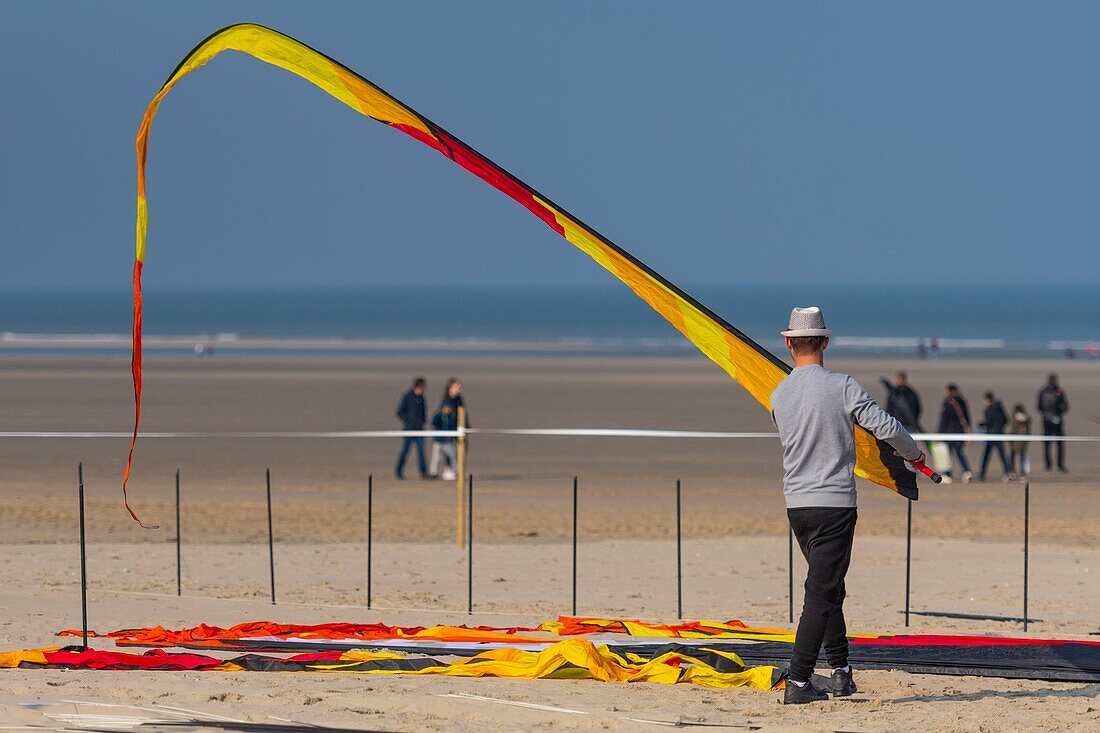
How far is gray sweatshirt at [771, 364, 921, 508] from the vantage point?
566 cm

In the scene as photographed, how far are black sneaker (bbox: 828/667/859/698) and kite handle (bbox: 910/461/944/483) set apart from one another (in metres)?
0.94

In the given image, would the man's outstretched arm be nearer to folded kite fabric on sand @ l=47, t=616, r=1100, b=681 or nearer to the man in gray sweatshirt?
the man in gray sweatshirt

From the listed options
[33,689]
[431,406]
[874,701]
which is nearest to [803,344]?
[874,701]

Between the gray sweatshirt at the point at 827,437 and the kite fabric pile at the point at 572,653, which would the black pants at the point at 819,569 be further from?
the kite fabric pile at the point at 572,653

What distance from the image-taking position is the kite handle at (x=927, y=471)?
5.81m

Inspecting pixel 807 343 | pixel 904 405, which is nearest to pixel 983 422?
pixel 904 405

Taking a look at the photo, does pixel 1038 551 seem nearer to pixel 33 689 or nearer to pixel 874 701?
pixel 874 701

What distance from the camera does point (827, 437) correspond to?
5.72 m

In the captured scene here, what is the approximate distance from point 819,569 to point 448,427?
1242cm

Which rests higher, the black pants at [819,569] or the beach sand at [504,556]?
the black pants at [819,569]

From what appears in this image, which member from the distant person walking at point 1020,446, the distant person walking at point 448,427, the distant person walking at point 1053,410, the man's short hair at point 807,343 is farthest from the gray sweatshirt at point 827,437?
the distant person walking at point 1053,410

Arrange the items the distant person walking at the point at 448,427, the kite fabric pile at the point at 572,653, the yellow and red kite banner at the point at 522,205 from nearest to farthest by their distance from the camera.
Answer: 1. the kite fabric pile at the point at 572,653
2. the yellow and red kite banner at the point at 522,205
3. the distant person walking at the point at 448,427

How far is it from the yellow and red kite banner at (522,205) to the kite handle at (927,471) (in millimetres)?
237

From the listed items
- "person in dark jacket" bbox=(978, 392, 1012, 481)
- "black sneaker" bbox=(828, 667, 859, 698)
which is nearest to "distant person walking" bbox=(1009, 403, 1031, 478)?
"person in dark jacket" bbox=(978, 392, 1012, 481)
